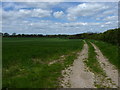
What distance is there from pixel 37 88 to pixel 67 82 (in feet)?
5.60

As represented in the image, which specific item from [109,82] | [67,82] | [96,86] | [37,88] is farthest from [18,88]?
[109,82]

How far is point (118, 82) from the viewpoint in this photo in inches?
279

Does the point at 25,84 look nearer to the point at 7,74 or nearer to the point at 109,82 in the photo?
the point at 7,74

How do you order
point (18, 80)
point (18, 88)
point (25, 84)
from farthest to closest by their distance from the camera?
point (18, 80) → point (25, 84) → point (18, 88)

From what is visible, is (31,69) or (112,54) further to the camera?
(112,54)

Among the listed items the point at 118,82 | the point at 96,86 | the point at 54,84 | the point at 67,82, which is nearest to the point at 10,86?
the point at 54,84

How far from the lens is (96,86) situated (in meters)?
6.42

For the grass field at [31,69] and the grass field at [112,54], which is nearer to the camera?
the grass field at [31,69]

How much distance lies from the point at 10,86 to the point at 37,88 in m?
1.31

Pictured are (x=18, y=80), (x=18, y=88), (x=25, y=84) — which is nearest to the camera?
(x=18, y=88)

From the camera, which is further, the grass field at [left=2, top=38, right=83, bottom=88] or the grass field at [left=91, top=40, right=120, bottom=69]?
the grass field at [left=91, top=40, right=120, bottom=69]

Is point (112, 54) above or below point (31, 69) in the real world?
above

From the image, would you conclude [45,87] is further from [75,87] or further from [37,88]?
[75,87]

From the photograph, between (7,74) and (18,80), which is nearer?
(18,80)
